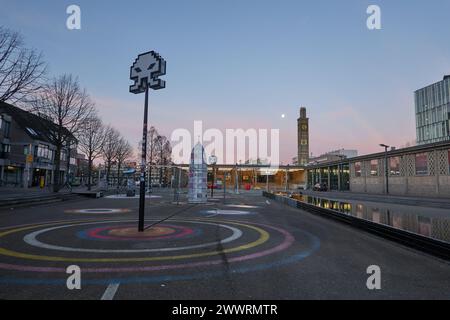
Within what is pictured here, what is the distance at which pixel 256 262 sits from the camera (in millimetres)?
6512

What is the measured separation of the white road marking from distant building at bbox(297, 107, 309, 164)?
421 feet

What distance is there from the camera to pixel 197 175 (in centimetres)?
2548

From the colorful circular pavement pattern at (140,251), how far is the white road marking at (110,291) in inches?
8.6

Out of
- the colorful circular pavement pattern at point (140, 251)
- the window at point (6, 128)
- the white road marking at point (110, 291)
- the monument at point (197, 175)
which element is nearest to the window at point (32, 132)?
the window at point (6, 128)

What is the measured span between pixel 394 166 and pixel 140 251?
4354cm

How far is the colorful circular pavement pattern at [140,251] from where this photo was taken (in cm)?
558

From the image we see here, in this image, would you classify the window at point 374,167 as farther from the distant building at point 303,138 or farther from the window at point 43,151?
the distant building at point 303,138

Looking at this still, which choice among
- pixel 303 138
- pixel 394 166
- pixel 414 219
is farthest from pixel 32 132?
pixel 303 138

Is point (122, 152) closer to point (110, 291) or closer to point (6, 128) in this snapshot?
point (6, 128)

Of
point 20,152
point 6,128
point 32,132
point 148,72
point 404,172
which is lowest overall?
point 404,172
